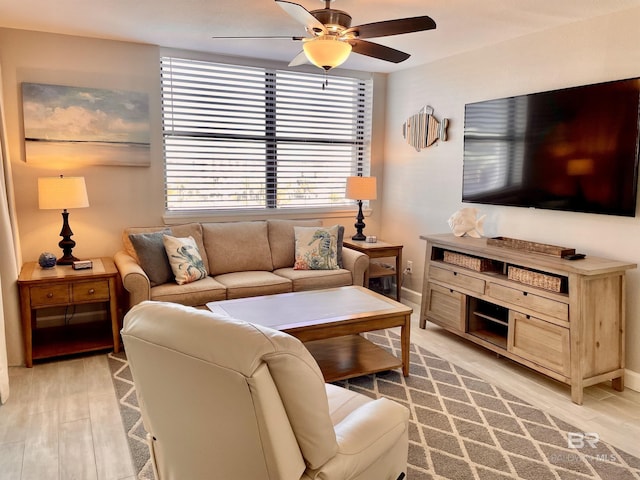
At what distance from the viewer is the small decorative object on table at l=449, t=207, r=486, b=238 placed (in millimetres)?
3922

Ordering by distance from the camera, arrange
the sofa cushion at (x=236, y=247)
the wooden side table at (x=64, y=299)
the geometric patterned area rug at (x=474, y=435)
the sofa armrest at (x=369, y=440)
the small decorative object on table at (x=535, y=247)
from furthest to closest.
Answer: the sofa cushion at (x=236, y=247), the wooden side table at (x=64, y=299), the small decorative object on table at (x=535, y=247), the geometric patterned area rug at (x=474, y=435), the sofa armrest at (x=369, y=440)

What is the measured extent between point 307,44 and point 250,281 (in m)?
2.01

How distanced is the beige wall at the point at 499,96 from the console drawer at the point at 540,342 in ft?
1.77

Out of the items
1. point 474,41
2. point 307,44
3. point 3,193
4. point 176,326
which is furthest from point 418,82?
point 176,326

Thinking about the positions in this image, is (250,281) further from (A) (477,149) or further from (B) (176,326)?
(B) (176,326)

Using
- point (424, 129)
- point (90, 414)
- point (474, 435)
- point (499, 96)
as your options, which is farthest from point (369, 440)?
point (424, 129)

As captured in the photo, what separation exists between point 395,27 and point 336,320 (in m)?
1.67

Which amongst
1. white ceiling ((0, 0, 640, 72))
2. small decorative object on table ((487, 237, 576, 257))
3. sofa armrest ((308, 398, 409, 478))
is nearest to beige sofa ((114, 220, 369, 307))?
small decorative object on table ((487, 237, 576, 257))

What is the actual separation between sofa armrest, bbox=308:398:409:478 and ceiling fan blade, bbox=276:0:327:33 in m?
1.79

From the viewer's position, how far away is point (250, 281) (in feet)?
12.9

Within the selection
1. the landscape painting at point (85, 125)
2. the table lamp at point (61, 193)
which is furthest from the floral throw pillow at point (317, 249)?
the table lamp at point (61, 193)

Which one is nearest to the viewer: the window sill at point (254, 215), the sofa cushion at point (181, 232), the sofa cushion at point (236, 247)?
the sofa cushion at point (181, 232)

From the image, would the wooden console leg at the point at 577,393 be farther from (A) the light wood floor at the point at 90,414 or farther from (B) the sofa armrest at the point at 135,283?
(B) the sofa armrest at the point at 135,283

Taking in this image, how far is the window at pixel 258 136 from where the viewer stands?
444cm
